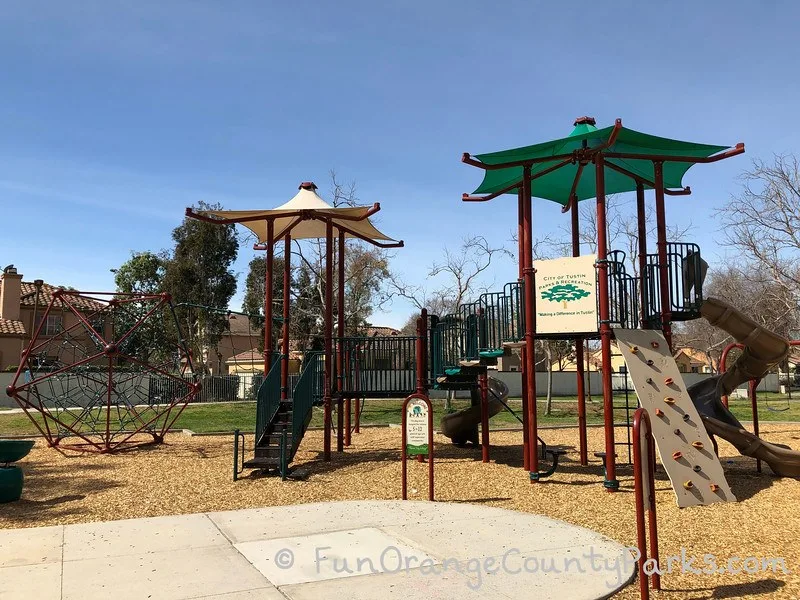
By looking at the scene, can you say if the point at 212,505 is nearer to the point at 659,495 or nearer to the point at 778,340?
the point at 659,495

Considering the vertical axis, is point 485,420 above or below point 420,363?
below

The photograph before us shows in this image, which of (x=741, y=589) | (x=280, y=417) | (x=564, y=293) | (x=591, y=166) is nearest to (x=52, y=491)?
(x=280, y=417)

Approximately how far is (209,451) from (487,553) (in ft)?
30.1

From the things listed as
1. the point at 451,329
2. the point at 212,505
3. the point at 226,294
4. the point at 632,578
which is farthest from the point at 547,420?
the point at 226,294

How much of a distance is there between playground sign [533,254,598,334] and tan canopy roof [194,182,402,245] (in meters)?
3.65

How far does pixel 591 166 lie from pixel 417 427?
6.68m

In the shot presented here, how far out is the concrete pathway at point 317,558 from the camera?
5.10 m

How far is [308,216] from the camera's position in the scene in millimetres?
13000

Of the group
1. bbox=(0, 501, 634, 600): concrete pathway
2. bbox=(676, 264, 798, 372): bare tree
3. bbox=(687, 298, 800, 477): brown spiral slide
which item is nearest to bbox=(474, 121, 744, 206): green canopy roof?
bbox=(687, 298, 800, 477): brown spiral slide

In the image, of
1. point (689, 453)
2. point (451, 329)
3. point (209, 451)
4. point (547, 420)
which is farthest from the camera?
point (547, 420)

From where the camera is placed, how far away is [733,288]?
47719 millimetres

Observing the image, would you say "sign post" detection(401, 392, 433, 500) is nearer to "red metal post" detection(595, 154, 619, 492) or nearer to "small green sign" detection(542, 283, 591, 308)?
"red metal post" detection(595, 154, 619, 492)

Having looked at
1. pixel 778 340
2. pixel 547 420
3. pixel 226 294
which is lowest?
pixel 547 420

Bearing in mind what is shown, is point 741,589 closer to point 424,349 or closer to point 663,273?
point 663,273
